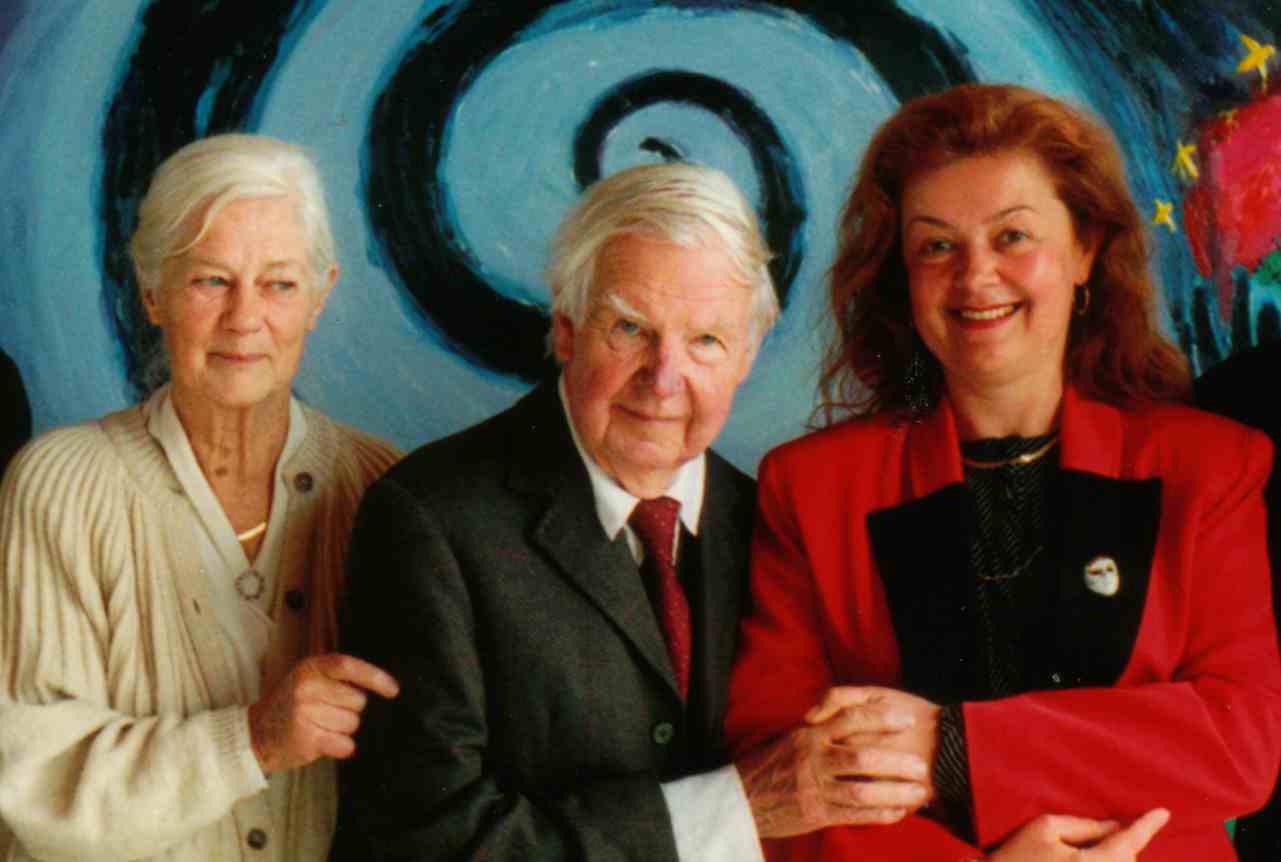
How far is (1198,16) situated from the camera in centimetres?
227

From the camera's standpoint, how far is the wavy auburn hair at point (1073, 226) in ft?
6.57

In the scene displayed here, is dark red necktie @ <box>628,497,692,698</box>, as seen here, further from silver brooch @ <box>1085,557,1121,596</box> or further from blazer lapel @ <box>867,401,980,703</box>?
silver brooch @ <box>1085,557,1121,596</box>

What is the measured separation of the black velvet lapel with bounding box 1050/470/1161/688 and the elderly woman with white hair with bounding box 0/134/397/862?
3.33 ft

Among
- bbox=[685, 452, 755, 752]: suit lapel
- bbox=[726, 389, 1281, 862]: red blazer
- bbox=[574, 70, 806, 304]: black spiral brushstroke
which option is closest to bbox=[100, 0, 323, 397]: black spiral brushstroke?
bbox=[574, 70, 806, 304]: black spiral brushstroke

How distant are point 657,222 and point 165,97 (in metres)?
0.96

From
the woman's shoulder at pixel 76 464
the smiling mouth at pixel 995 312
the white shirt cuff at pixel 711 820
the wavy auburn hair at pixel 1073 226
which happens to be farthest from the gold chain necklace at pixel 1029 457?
the woman's shoulder at pixel 76 464

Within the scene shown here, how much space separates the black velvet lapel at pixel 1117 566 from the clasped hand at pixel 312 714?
101cm

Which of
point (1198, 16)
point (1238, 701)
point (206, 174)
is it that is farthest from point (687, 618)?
point (1198, 16)

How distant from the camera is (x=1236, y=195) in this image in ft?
7.50

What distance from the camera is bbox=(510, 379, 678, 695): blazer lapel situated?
192 cm

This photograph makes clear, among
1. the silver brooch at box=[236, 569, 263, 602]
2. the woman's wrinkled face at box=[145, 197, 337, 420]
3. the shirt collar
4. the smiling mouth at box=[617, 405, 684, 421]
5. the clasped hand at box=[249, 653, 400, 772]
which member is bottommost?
the clasped hand at box=[249, 653, 400, 772]

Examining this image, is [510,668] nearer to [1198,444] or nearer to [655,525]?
[655,525]

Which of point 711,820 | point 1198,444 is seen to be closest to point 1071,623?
point 1198,444

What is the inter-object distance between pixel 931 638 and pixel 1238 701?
429 millimetres
